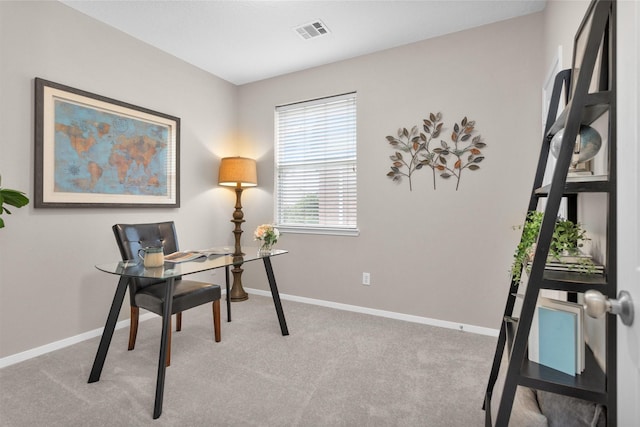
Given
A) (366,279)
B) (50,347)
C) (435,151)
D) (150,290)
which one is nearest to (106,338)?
(150,290)

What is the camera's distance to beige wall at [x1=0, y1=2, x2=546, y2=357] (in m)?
2.37

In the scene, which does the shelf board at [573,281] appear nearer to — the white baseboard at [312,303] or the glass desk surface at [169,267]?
the glass desk surface at [169,267]

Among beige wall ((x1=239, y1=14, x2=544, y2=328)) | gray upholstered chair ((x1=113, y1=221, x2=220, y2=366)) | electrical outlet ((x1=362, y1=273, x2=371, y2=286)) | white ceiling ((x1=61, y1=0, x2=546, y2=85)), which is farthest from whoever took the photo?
electrical outlet ((x1=362, y1=273, x2=371, y2=286))

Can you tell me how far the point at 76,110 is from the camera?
2.64 m

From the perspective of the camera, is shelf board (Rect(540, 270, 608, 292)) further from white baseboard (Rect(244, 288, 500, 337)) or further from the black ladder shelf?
white baseboard (Rect(244, 288, 500, 337))

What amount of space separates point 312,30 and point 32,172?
2402 mm

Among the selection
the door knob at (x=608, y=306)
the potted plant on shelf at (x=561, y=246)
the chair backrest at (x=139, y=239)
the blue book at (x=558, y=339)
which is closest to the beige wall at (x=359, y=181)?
the chair backrest at (x=139, y=239)

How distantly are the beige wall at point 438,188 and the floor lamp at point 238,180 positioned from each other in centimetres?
66

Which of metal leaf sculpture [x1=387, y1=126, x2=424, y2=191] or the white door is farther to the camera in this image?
metal leaf sculpture [x1=387, y1=126, x2=424, y2=191]

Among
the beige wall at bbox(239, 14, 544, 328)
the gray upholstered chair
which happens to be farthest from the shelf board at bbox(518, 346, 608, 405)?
the gray upholstered chair

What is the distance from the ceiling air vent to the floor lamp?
54.4 inches

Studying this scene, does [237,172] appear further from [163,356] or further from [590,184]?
[590,184]

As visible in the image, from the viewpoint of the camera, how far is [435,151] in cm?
301

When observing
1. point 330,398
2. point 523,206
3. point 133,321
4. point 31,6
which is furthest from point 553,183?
point 31,6
